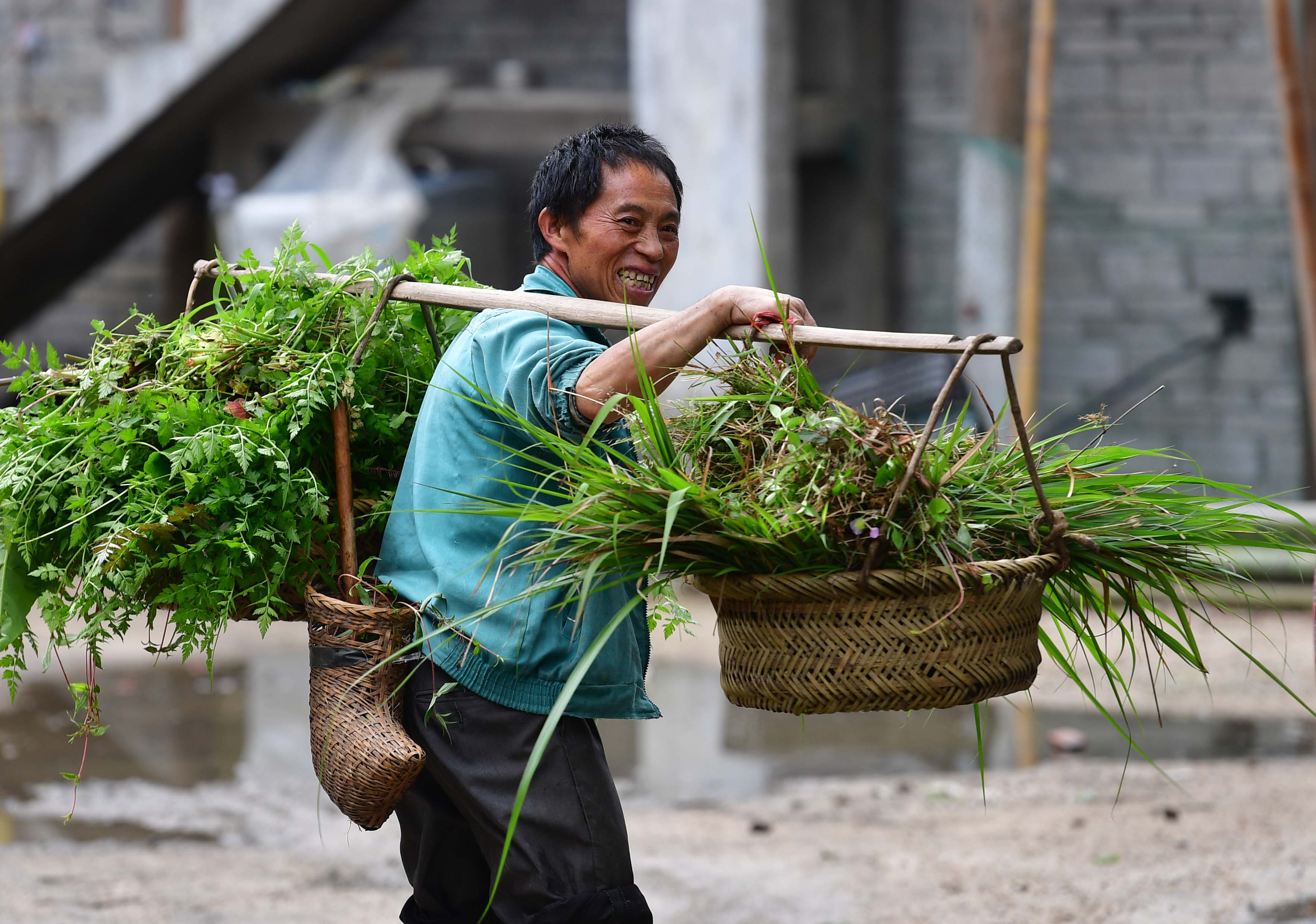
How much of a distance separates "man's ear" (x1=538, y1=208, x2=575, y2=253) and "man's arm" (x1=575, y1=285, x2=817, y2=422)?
38 cm

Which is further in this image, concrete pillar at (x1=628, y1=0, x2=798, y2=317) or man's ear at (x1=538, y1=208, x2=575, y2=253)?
concrete pillar at (x1=628, y1=0, x2=798, y2=317)

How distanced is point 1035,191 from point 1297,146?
1.55m

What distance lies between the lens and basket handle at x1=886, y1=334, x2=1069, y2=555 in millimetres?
1751

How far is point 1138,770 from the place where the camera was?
4.80 meters

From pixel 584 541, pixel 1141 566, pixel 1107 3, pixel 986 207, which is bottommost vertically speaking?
pixel 1141 566

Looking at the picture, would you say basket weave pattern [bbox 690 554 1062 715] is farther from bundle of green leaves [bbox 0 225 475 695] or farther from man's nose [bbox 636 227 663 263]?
bundle of green leaves [bbox 0 225 475 695]

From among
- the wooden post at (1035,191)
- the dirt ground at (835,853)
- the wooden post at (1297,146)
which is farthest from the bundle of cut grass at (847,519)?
the wooden post at (1035,191)

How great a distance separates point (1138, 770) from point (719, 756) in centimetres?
146

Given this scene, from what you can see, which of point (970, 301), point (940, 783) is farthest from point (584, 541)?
point (970, 301)

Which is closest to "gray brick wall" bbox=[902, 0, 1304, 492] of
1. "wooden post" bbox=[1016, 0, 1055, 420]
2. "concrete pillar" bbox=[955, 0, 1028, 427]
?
"concrete pillar" bbox=[955, 0, 1028, 427]

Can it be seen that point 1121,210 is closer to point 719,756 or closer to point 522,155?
point 522,155

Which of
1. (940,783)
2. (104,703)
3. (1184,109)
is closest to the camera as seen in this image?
(940,783)

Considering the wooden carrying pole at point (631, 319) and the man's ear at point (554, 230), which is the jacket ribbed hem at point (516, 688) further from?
the man's ear at point (554, 230)

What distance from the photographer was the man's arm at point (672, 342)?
75.7 inches
